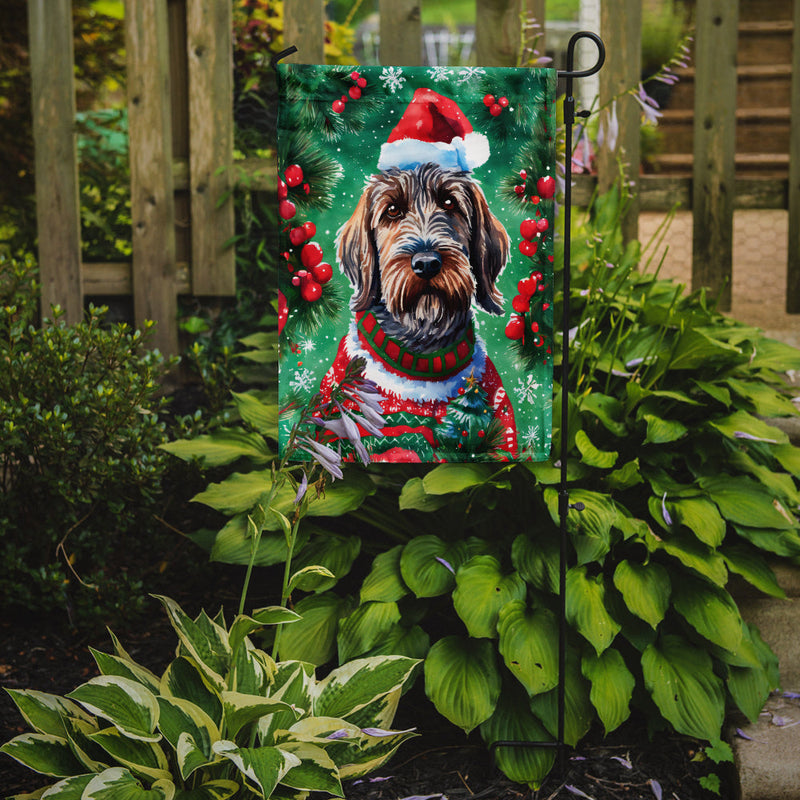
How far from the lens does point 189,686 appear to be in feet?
5.96

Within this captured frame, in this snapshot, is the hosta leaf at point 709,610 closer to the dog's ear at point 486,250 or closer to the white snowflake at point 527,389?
the white snowflake at point 527,389

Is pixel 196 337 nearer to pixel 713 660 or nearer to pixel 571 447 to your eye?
pixel 571 447

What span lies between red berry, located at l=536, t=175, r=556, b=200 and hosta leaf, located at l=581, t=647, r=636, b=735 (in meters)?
1.08

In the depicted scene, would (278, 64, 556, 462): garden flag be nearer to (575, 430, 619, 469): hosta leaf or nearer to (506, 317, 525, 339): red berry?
(506, 317, 525, 339): red berry

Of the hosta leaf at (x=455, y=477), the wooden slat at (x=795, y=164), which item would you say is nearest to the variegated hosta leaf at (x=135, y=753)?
the hosta leaf at (x=455, y=477)

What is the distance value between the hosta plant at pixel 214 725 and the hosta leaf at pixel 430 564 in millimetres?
253

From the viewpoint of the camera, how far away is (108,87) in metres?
5.43

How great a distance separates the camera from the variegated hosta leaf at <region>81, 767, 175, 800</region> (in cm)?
154

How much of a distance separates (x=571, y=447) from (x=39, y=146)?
7.87 feet

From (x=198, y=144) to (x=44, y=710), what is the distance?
7.77 ft

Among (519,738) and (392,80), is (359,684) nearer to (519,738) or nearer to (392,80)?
(519,738)

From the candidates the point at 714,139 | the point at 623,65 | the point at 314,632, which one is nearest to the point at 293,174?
the point at 314,632

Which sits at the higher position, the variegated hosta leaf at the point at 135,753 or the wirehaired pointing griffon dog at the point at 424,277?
the wirehaired pointing griffon dog at the point at 424,277

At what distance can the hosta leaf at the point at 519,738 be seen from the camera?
6.57 feet
